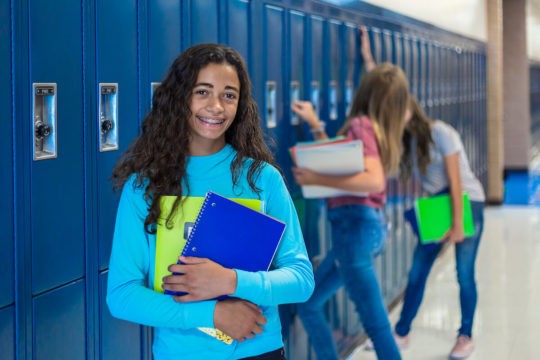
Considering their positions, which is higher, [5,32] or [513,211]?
[5,32]

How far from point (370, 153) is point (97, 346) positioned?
1.74 m

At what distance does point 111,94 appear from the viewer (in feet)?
7.97

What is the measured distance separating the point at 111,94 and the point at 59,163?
0.33m

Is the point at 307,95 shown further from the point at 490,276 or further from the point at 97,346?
the point at 490,276

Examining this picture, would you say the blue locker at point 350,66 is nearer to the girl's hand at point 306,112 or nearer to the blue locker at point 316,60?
the blue locker at point 316,60

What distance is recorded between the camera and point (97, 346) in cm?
241

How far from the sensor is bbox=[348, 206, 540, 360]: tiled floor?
4910 mm

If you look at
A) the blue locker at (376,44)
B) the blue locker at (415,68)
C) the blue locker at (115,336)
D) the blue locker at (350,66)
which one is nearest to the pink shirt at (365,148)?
the blue locker at (350,66)

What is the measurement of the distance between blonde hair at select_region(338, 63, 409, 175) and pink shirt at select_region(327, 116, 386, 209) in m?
0.05

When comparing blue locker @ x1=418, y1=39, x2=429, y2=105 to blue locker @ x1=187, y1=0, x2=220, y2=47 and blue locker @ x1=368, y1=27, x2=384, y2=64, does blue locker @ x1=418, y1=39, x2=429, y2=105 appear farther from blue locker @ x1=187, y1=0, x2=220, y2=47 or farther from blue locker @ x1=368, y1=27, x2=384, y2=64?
blue locker @ x1=187, y1=0, x2=220, y2=47

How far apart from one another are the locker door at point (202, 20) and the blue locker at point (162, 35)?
83mm

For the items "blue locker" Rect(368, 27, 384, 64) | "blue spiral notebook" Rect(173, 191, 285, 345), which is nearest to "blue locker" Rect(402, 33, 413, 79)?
"blue locker" Rect(368, 27, 384, 64)

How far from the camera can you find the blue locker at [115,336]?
95.5 inches

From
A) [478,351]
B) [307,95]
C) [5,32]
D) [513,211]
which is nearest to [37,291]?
[5,32]
